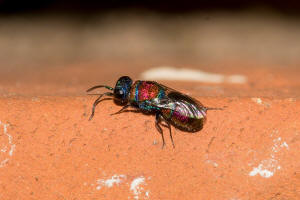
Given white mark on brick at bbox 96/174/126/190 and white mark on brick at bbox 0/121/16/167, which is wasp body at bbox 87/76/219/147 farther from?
white mark on brick at bbox 0/121/16/167

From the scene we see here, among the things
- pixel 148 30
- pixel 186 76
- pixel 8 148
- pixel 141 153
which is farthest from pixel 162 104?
pixel 148 30

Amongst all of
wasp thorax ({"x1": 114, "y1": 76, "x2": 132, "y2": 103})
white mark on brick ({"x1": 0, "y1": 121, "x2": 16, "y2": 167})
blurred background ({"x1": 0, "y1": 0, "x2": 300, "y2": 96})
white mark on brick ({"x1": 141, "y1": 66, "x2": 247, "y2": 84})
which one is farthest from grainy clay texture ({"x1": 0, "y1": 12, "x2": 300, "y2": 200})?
blurred background ({"x1": 0, "y1": 0, "x2": 300, "y2": 96})

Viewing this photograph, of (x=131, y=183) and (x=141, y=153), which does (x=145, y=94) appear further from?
(x=131, y=183)

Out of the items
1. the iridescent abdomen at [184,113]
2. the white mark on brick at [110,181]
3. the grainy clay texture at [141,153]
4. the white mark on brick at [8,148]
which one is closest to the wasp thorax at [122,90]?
the grainy clay texture at [141,153]

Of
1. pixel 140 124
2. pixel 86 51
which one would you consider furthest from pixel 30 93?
pixel 86 51

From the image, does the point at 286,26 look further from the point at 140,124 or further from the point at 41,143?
the point at 41,143
